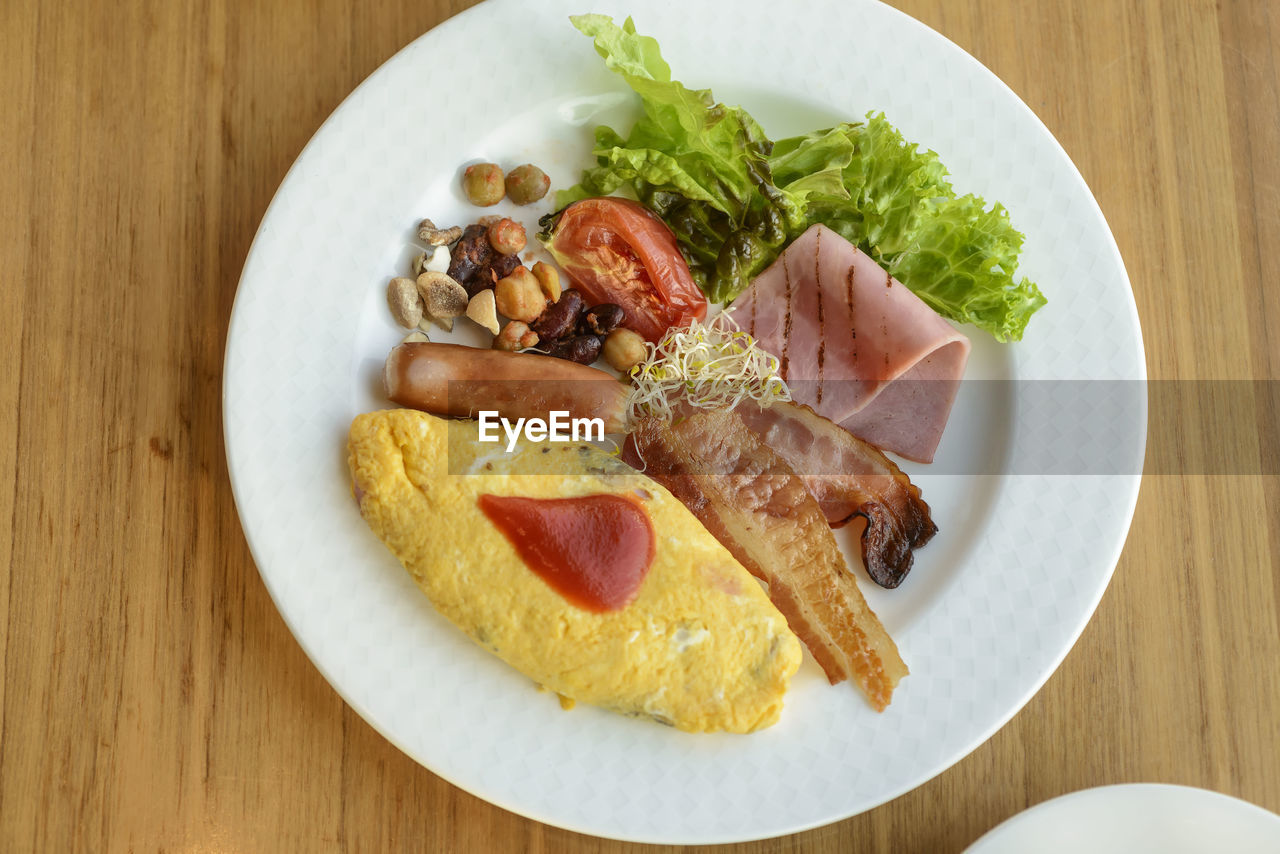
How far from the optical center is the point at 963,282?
3398mm

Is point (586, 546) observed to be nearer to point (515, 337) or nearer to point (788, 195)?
point (515, 337)

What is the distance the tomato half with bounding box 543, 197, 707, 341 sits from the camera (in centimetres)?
337

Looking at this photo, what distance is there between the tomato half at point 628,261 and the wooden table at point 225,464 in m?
1.10

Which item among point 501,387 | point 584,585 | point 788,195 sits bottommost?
point 584,585

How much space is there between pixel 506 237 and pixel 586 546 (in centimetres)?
125

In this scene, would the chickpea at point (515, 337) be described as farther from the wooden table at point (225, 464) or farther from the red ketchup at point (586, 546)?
the wooden table at point (225, 464)

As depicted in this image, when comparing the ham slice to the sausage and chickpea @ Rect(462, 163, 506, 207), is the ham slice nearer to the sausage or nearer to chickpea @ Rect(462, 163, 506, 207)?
the sausage

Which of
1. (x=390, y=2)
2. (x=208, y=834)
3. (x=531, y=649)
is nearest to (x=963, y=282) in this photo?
(x=531, y=649)

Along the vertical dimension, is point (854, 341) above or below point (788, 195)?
below

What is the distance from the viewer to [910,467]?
137 inches

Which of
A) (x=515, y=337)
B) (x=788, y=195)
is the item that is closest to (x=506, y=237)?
(x=515, y=337)

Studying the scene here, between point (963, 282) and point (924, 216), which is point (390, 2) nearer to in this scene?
point (924, 216)

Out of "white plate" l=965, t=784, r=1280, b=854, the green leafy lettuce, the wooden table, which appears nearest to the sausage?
the green leafy lettuce

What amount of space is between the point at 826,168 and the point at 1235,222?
191cm
